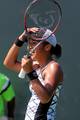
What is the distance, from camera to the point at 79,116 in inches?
196

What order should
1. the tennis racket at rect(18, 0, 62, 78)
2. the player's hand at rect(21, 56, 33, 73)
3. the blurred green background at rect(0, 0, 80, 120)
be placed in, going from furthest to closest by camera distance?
the blurred green background at rect(0, 0, 80, 120) < the tennis racket at rect(18, 0, 62, 78) < the player's hand at rect(21, 56, 33, 73)

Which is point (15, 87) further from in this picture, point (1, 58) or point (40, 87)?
point (40, 87)

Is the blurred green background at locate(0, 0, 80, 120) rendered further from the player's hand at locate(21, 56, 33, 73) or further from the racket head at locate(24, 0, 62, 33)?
the player's hand at locate(21, 56, 33, 73)

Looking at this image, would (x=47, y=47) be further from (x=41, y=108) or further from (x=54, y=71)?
(x=41, y=108)

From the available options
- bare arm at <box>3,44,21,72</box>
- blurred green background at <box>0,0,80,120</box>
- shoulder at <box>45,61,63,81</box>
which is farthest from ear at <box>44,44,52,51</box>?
blurred green background at <box>0,0,80,120</box>

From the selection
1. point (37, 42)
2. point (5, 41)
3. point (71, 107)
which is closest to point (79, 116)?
point (71, 107)

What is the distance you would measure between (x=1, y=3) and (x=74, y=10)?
735 millimetres

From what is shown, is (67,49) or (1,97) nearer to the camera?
(1,97)

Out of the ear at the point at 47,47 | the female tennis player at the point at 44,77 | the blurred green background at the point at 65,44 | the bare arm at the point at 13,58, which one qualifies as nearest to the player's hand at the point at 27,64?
the female tennis player at the point at 44,77

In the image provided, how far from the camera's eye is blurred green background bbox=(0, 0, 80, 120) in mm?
4863

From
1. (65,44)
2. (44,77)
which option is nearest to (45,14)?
(65,44)

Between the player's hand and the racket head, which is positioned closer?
the player's hand

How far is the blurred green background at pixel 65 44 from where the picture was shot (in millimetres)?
4863

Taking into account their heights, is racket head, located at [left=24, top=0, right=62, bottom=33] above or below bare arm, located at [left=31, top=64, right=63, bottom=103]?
above
